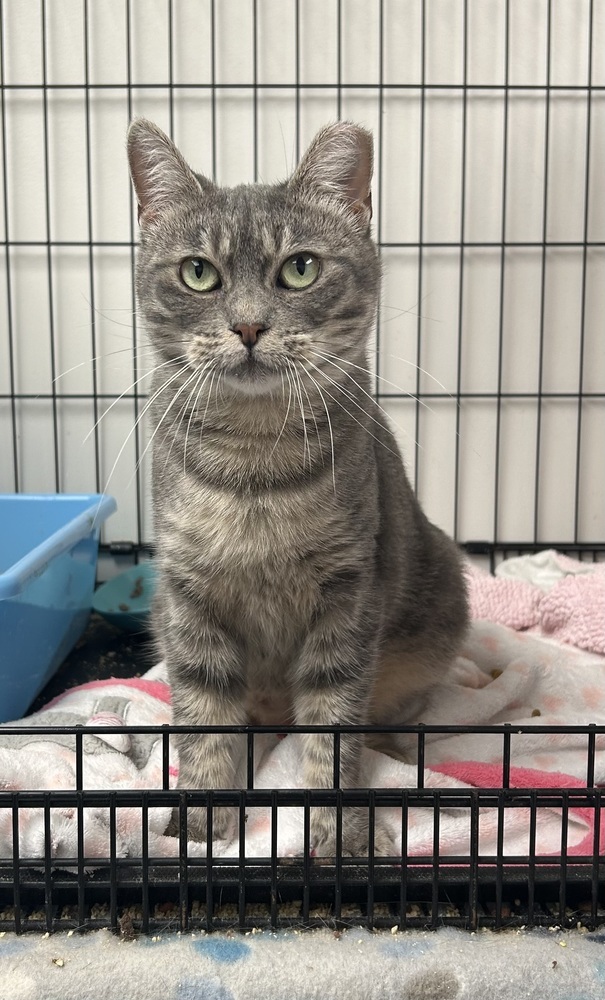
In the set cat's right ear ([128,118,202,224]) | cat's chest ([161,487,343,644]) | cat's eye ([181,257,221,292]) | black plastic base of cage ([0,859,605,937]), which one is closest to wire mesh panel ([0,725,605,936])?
black plastic base of cage ([0,859,605,937])

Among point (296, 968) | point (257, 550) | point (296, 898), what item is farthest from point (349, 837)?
point (257, 550)

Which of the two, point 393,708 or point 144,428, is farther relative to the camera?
point 144,428

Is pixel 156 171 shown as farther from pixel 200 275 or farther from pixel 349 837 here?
pixel 349 837

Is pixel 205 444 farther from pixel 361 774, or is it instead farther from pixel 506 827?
pixel 506 827

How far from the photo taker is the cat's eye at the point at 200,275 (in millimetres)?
1106

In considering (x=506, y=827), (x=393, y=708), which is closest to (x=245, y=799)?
(x=506, y=827)

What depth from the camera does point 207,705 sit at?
119cm

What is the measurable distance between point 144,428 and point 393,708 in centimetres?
111

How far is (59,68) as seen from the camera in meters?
2.12

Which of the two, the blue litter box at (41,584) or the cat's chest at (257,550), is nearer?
the cat's chest at (257,550)

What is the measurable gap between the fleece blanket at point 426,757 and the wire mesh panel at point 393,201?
0.70 metres

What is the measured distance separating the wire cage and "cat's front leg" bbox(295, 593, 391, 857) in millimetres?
1053

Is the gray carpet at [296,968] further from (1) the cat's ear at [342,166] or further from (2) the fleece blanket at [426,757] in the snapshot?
(1) the cat's ear at [342,166]

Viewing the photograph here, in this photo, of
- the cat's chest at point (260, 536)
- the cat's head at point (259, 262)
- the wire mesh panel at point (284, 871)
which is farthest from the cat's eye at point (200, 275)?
the wire mesh panel at point (284, 871)
